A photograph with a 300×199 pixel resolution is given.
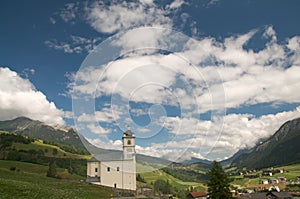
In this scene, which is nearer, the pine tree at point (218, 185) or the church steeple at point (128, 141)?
the church steeple at point (128, 141)

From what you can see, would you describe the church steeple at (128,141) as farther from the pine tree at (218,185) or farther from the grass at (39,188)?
the pine tree at (218,185)

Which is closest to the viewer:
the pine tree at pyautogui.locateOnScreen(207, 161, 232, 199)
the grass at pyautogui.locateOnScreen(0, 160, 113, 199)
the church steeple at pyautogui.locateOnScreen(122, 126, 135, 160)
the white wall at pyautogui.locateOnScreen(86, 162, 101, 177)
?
the church steeple at pyautogui.locateOnScreen(122, 126, 135, 160)

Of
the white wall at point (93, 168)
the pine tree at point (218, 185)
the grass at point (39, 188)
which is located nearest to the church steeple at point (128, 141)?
the grass at point (39, 188)

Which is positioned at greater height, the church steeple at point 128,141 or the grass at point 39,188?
the church steeple at point 128,141

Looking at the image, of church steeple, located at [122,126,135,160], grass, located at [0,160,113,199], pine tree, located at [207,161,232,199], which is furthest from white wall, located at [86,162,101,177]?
church steeple, located at [122,126,135,160]

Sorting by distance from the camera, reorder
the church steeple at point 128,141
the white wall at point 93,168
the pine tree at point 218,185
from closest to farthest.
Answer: the church steeple at point 128,141
the pine tree at point 218,185
the white wall at point 93,168

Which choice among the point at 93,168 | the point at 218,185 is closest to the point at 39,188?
the point at 218,185

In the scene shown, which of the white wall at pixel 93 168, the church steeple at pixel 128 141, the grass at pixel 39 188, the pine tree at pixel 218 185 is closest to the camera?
the church steeple at pixel 128 141

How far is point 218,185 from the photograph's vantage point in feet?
158

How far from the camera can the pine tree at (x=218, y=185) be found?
1875 inches

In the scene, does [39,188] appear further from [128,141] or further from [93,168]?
[93,168]

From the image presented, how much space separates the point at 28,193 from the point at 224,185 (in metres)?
31.4

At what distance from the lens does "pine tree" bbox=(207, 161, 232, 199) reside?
47.6 meters

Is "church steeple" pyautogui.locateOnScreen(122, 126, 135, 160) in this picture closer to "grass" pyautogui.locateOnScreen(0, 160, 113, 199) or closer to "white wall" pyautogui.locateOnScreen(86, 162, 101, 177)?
"grass" pyautogui.locateOnScreen(0, 160, 113, 199)
